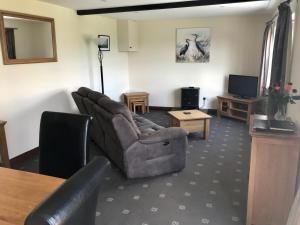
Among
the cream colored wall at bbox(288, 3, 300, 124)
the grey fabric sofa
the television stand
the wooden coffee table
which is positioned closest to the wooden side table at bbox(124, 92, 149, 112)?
the television stand

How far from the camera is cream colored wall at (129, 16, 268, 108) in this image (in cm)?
597

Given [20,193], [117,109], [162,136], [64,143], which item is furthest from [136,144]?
[20,193]

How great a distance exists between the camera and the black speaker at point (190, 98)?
20.9ft

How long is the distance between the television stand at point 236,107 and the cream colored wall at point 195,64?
495mm

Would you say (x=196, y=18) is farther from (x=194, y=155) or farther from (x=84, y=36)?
(x=194, y=155)

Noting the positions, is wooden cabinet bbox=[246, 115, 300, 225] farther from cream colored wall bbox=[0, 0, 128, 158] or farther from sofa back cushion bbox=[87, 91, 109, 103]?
cream colored wall bbox=[0, 0, 128, 158]

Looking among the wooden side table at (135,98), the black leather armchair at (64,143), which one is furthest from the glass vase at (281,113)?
the wooden side table at (135,98)

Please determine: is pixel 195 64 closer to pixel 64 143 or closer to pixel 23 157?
pixel 23 157

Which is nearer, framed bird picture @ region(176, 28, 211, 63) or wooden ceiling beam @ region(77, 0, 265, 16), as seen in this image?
wooden ceiling beam @ region(77, 0, 265, 16)

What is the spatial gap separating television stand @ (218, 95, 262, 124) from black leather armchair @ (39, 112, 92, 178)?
173 inches

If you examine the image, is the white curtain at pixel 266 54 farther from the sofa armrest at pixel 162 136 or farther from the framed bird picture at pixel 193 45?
the sofa armrest at pixel 162 136

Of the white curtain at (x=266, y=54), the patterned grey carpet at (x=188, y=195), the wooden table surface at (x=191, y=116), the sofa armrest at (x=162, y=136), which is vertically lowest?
the patterned grey carpet at (x=188, y=195)

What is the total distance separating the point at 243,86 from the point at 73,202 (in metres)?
5.53

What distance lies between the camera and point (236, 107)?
5.85m
